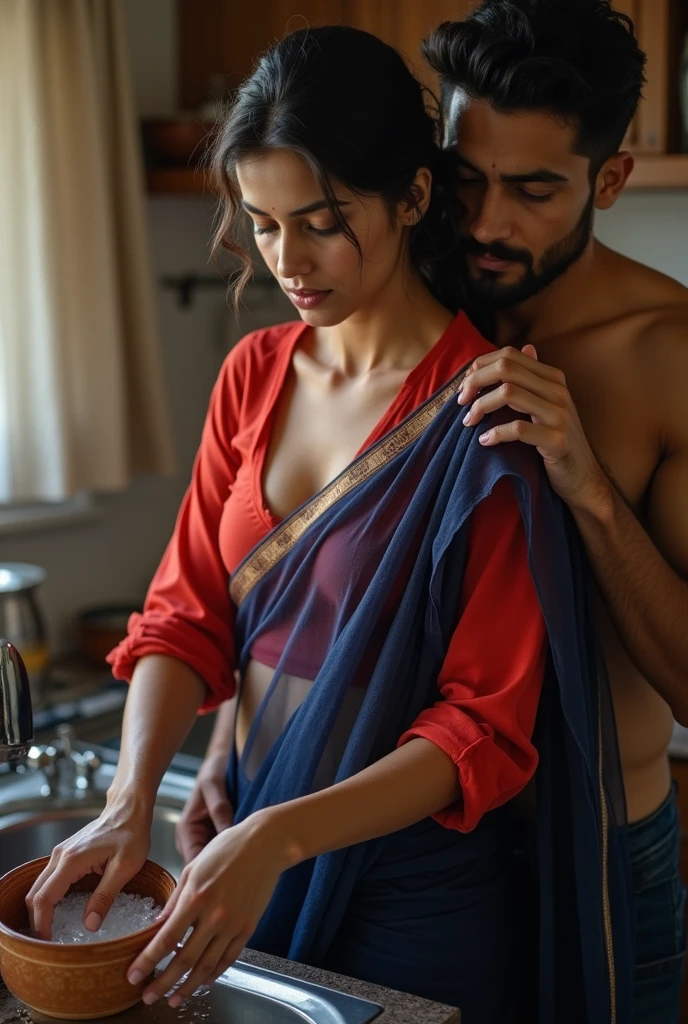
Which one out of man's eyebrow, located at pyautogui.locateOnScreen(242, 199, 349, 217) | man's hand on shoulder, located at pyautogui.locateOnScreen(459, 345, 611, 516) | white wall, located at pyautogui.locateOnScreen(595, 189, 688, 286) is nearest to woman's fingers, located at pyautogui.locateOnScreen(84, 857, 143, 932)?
man's hand on shoulder, located at pyautogui.locateOnScreen(459, 345, 611, 516)

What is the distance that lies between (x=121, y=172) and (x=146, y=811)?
159 centimetres

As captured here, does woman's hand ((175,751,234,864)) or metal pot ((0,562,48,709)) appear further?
metal pot ((0,562,48,709))

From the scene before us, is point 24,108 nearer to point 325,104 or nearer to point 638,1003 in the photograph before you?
point 325,104

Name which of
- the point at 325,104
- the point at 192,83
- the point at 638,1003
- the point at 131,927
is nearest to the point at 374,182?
the point at 325,104

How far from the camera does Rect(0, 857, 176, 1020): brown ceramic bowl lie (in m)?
0.90

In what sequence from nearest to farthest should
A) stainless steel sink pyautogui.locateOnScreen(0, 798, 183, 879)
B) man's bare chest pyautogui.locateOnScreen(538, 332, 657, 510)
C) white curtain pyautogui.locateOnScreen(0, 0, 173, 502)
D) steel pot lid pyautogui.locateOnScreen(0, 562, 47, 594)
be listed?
man's bare chest pyautogui.locateOnScreen(538, 332, 657, 510)
stainless steel sink pyautogui.locateOnScreen(0, 798, 183, 879)
steel pot lid pyautogui.locateOnScreen(0, 562, 47, 594)
white curtain pyautogui.locateOnScreen(0, 0, 173, 502)

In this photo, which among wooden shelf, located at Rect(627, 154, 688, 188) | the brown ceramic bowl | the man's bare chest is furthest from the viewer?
wooden shelf, located at Rect(627, 154, 688, 188)

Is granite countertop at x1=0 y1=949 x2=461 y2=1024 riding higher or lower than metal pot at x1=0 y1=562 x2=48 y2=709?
higher

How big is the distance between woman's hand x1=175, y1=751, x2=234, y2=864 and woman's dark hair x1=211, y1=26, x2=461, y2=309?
644 millimetres

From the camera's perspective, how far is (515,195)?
50.2 inches

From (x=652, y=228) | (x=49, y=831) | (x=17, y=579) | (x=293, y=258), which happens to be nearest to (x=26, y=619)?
(x=17, y=579)

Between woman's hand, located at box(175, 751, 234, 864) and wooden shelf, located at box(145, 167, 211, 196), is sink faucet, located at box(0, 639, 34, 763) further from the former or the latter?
wooden shelf, located at box(145, 167, 211, 196)

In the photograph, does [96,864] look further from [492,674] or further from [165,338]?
[165,338]

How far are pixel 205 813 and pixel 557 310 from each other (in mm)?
716
